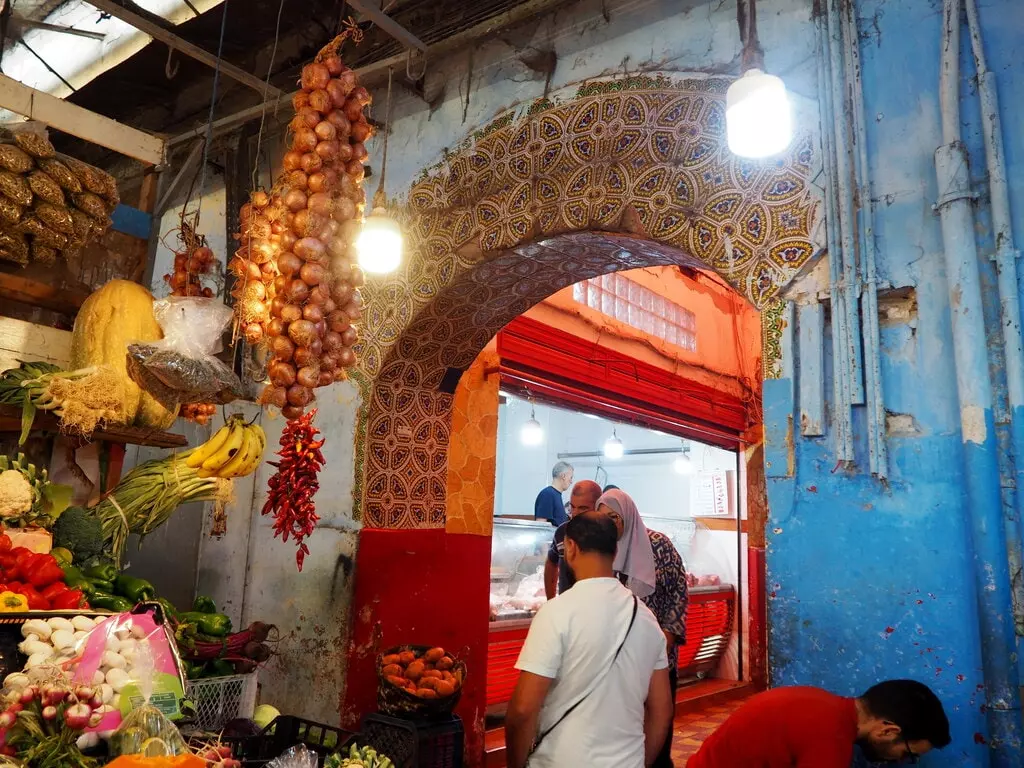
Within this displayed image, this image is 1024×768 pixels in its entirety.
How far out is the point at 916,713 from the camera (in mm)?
2287

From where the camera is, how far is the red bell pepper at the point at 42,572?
282 centimetres

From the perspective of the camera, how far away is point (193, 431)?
→ 206 inches

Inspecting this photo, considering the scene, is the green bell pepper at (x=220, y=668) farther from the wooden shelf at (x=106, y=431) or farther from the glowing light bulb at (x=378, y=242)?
the glowing light bulb at (x=378, y=242)

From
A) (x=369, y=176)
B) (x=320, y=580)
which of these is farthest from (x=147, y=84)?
(x=320, y=580)

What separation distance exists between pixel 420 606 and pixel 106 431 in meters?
2.05

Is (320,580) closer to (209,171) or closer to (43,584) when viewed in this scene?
(43,584)

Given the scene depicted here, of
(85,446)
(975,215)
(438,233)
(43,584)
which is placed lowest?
(43,584)

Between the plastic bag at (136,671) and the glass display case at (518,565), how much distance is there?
3797 millimetres

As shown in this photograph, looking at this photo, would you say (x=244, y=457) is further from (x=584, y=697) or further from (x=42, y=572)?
(x=584, y=697)

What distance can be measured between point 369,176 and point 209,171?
1.56 metres

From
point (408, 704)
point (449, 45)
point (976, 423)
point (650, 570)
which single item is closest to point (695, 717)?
point (650, 570)

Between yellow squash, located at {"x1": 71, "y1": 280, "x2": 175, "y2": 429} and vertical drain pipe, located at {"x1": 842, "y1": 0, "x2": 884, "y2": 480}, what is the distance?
10.5 feet

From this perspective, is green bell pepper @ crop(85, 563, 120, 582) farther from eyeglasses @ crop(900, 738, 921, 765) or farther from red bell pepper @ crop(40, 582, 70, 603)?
eyeglasses @ crop(900, 738, 921, 765)

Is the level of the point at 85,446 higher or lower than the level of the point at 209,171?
lower
